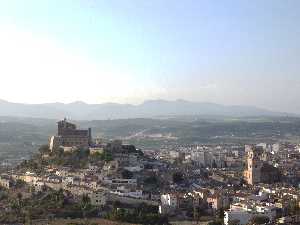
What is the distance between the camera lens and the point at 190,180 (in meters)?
36.3

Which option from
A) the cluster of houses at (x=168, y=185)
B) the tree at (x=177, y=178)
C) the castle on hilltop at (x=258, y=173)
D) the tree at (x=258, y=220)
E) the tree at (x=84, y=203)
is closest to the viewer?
the tree at (x=258, y=220)

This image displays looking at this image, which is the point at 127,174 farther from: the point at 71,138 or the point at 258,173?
the point at 258,173

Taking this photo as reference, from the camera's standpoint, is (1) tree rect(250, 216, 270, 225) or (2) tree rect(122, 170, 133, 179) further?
(2) tree rect(122, 170, 133, 179)

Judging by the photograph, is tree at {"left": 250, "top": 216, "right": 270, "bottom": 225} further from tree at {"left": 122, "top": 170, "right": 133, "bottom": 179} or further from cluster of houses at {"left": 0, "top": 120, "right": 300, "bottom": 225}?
tree at {"left": 122, "top": 170, "right": 133, "bottom": 179}

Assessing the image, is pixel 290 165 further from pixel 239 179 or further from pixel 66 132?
pixel 66 132

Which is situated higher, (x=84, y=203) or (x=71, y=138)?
(x=71, y=138)

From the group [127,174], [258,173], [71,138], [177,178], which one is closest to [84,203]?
[127,174]

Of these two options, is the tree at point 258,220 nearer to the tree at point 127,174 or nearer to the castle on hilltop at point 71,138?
the tree at point 127,174

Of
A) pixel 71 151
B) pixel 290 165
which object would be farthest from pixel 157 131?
Result: pixel 71 151

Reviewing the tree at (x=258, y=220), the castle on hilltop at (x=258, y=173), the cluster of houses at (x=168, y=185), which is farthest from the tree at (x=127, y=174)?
the tree at (x=258, y=220)

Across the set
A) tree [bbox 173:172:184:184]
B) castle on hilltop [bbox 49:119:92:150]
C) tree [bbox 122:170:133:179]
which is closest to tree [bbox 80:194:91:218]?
tree [bbox 122:170:133:179]

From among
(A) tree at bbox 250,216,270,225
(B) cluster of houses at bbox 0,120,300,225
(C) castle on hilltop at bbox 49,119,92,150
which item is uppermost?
(C) castle on hilltop at bbox 49,119,92,150

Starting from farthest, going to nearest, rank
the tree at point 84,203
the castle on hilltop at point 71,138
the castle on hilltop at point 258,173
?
the castle on hilltop at point 71,138
the castle on hilltop at point 258,173
the tree at point 84,203

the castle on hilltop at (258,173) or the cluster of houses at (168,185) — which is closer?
the cluster of houses at (168,185)
